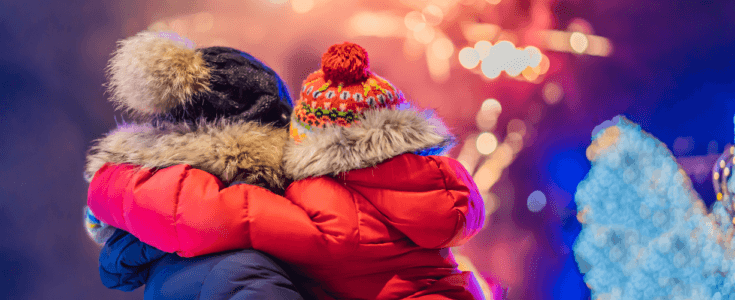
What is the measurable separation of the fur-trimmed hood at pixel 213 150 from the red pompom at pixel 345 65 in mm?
175

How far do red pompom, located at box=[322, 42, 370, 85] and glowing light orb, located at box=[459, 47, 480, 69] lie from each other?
1.01m

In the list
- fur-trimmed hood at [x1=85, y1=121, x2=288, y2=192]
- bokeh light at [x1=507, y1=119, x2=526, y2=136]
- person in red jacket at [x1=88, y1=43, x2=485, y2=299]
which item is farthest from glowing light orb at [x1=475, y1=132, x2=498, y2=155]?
fur-trimmed hood at [x1=85, y1=121, x2=288, y2=192]

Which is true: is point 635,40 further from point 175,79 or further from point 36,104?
point 36,104

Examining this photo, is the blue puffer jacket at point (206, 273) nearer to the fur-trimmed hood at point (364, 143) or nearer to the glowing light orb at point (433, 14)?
the fur-trimmed hood at point (364, 143)

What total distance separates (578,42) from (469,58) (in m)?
0.43

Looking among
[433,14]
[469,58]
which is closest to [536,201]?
[469,58]

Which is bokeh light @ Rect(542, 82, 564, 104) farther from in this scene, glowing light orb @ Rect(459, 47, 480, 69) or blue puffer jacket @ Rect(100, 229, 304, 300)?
blue puffer jacket @ Rect(100, 229, 304, 300)

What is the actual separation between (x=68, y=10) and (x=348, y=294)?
144 centimetres

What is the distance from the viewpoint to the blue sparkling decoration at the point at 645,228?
4.37 feet

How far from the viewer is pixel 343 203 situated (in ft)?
2.33

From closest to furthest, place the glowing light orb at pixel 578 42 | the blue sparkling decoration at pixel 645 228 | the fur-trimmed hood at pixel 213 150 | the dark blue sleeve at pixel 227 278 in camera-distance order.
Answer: the dark blue sleeve at pixel 227 278 → the fur-trimmed hood at pixel 213 150 → the blue sparkling decoration at pixel 645 228 → the glowing light orb at pixel 578 42

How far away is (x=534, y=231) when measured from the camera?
1669 mm

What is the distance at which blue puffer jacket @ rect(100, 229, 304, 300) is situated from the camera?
0.63m

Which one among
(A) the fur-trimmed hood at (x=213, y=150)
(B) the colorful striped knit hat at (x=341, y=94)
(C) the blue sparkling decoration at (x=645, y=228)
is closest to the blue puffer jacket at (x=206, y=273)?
(A) the fur-trimmed hood at (x=213, y=150)
